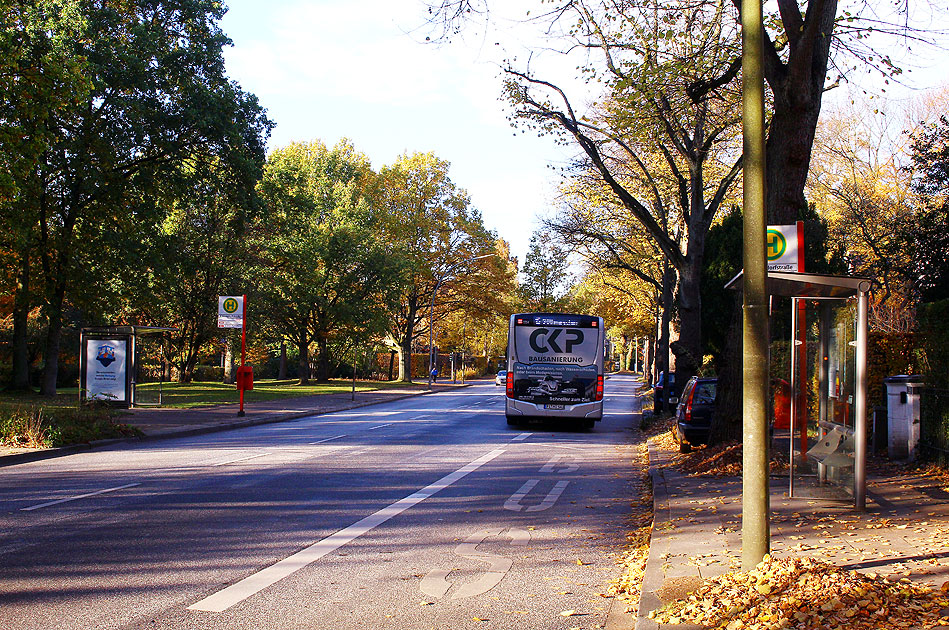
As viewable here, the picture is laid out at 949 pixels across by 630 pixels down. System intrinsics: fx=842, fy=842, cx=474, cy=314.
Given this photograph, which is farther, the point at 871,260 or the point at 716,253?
the point at 716,253

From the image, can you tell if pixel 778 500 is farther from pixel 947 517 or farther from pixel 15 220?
pixel 15 220

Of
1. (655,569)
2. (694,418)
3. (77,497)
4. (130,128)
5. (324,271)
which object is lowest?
(77,497)

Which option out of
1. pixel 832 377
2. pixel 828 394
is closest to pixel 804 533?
pixel 832 377

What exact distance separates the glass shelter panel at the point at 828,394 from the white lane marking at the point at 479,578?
3360mm

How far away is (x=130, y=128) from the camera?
27.9 metres

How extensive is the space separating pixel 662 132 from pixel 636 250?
17502 millimetres

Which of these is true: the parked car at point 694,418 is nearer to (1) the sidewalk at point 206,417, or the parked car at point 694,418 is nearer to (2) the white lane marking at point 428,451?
(2) the white lane marking at point 428,451

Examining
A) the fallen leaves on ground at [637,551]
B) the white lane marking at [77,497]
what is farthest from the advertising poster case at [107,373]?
the fallen leaves on ground at [637,551]

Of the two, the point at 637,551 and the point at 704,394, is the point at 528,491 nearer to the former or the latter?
the point at 637,551

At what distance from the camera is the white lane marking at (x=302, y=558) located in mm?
5965

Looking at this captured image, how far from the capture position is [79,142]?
2734cm

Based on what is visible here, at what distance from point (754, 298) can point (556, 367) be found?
17.1 m

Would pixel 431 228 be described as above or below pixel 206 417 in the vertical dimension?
above

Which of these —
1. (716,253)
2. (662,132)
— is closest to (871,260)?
(716,253)
